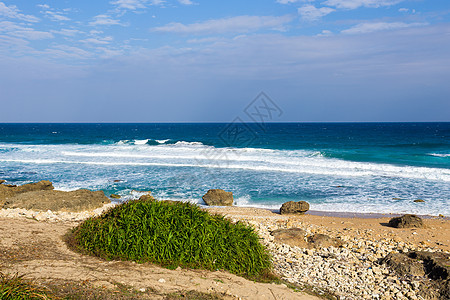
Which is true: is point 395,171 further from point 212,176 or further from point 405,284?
point 405,284

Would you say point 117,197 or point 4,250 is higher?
point 4,250

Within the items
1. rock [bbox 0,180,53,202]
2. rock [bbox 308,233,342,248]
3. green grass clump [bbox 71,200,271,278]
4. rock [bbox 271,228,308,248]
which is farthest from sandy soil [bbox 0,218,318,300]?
rock [bbox 0,180,53,202]

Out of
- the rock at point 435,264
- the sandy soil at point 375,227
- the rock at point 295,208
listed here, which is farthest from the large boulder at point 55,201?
the rock at point 435,264

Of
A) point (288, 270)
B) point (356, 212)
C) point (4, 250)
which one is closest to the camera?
point (4, 250)

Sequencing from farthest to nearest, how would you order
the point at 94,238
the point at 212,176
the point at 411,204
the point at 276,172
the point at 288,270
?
the point at 276,172, the point at 212,176, the point at 411,204, the point at 288,270, the point at 94,238

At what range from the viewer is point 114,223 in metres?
5.71

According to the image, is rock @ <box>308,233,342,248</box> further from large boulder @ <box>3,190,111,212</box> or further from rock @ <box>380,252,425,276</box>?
large boulder @ <box>3,190,111,212</box>

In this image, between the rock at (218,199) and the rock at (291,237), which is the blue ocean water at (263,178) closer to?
the rock at (218,199)

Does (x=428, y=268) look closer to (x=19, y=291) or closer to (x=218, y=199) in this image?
(x=19, y=291)

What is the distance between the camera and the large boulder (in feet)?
35.2

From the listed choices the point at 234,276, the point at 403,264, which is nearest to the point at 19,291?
the point at 234,276

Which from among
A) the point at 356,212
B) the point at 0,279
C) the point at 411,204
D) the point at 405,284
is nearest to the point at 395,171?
the point at 411,204

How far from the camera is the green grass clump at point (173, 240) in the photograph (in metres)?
5.38

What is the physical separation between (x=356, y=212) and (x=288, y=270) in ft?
25.8
